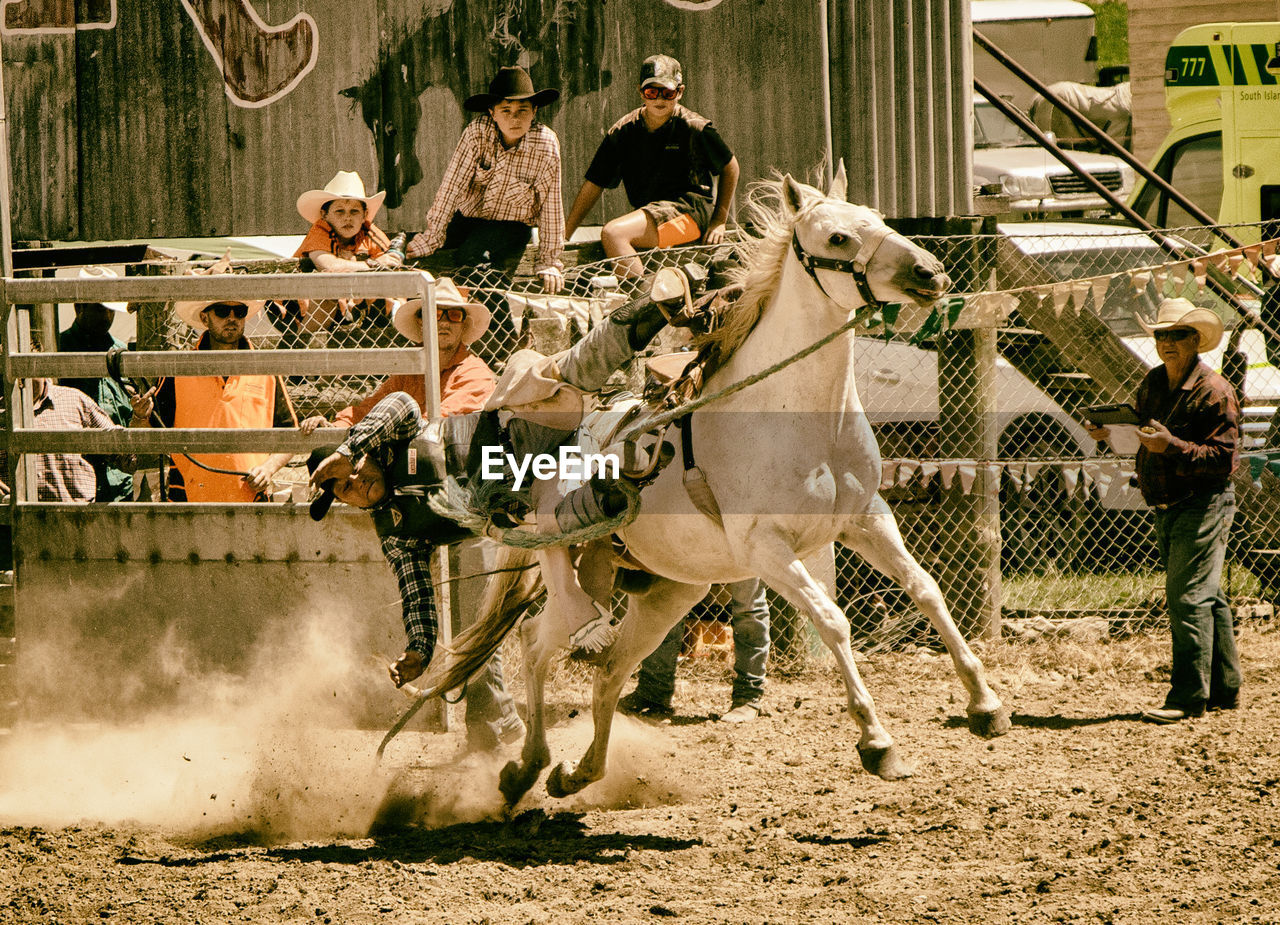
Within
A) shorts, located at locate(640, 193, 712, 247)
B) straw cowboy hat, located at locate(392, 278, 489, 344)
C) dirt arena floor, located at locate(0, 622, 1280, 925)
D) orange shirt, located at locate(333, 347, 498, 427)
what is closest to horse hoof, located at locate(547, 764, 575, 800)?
dirt arena floor, located at locate(0, 622, 1280, 925)

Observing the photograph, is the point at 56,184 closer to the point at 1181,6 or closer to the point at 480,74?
the point at 480,74

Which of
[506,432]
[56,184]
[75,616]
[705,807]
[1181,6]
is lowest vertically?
[705,807]

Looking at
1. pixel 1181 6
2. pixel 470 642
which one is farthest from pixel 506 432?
pixel 1181 6

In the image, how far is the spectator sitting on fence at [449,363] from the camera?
691 centimetres

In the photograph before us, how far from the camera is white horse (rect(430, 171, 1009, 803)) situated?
17.1 feet

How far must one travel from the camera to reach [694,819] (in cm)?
606

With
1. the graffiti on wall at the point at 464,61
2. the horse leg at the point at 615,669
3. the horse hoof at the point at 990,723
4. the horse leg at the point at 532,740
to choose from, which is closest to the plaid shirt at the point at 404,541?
the horse leg at the point at 532,740

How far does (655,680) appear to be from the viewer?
7.86 metres

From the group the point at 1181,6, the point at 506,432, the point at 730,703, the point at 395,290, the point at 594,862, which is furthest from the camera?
the point at 1181,6

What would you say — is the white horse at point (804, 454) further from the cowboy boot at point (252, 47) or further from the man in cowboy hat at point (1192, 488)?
the cowboy boot at point (252, 47)

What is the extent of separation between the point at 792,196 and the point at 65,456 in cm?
490

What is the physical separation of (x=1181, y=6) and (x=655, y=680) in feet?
39.6

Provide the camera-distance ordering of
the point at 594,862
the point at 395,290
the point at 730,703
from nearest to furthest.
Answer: the point at 594,862 < the point at 395,290 < the point at 730,703

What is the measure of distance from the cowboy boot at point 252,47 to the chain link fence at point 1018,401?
5.20 feet
